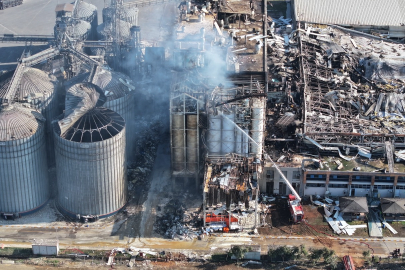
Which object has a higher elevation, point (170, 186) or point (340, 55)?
point (340, 55)

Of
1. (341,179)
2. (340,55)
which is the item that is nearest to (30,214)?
(341,179)

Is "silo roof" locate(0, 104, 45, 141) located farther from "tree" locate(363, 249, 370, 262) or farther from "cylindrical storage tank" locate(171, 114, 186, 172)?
"tree" locate(363, 249, 370, 262)

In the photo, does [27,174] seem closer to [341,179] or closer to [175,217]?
[175,217]

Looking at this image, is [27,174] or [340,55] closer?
[27,174]

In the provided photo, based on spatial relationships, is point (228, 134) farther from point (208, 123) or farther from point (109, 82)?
point (109, 82)

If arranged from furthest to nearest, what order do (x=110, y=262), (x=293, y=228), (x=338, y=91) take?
1. (x=338, y=91)
2. (x=293, y=228)
3. (x=110, y=262)
